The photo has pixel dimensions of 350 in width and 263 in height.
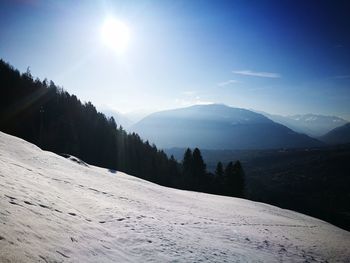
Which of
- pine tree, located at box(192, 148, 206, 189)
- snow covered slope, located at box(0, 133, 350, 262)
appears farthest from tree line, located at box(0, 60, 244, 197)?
snow covered slope, located at box(0, 133, 350, 262)

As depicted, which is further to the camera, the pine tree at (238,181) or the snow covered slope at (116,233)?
the pine tree at (238,181)

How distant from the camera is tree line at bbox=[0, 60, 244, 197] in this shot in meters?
68.2

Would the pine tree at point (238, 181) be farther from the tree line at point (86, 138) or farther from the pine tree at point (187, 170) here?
the pine tree at point (187, 170)

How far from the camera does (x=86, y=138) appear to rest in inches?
3061

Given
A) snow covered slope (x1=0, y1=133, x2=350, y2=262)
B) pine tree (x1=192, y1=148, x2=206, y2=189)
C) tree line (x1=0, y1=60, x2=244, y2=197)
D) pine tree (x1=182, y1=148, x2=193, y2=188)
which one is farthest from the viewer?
pine tree (x1=182, y1=148, x2=193, y2=188)

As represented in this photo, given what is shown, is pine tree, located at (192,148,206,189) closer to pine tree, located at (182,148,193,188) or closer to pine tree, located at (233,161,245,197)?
pine tree, located at (182,148,193,188)

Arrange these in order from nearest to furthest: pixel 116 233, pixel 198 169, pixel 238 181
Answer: pixel 116 233 < pixel 238 181 < pixel 198 169

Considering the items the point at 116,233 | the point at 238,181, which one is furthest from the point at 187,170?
the point at 116,233

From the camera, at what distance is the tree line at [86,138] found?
68.2 meters

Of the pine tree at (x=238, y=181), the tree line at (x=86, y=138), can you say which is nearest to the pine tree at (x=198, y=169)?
the tree line at (x=86, y=138)

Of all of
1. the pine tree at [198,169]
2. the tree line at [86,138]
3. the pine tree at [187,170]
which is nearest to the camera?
the tree line at [86,138]

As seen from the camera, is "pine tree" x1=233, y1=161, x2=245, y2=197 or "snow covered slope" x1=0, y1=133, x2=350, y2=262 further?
"pine tree" x1=233, y1=161, x2=245, y2=197

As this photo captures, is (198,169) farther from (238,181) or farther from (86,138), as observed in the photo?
(86,138)

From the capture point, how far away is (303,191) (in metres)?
179
